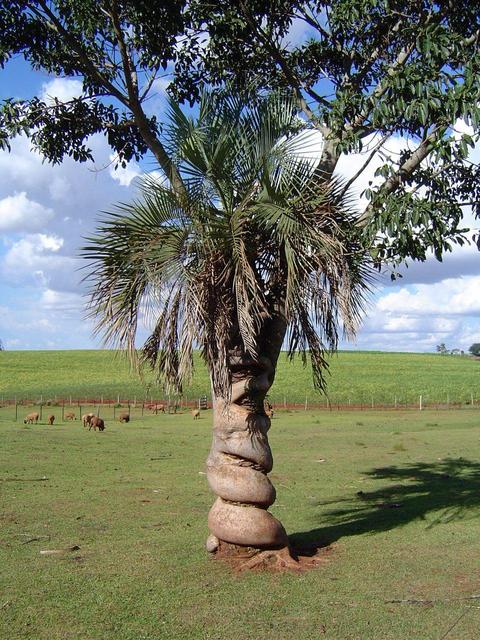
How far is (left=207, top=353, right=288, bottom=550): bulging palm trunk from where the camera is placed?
30.0 ft

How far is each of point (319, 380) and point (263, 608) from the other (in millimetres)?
4120

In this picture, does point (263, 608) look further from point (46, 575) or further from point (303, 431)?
point (303, 431)

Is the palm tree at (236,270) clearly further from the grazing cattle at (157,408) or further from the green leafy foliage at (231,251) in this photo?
the grazing cattle at (157,408)

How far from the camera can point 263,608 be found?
7.48 m

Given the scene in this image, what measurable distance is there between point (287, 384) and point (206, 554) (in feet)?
165

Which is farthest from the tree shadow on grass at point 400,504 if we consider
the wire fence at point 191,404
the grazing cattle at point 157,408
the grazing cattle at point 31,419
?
the grazing cattle at point 157,408

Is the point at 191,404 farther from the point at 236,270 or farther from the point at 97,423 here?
the point at 236,270

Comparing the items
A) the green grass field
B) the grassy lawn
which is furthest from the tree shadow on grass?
the green grass field

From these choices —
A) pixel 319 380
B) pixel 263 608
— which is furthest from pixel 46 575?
pixel 319 380

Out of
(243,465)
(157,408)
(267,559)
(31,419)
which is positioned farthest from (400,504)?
(157,408)

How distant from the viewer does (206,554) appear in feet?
31.3

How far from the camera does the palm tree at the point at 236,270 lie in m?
8.81

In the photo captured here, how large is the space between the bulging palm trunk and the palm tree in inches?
0.6

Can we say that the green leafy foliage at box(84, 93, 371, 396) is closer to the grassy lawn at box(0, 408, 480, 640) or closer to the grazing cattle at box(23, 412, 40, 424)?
the grassy lawn at box(0, 408, 480, 640)
